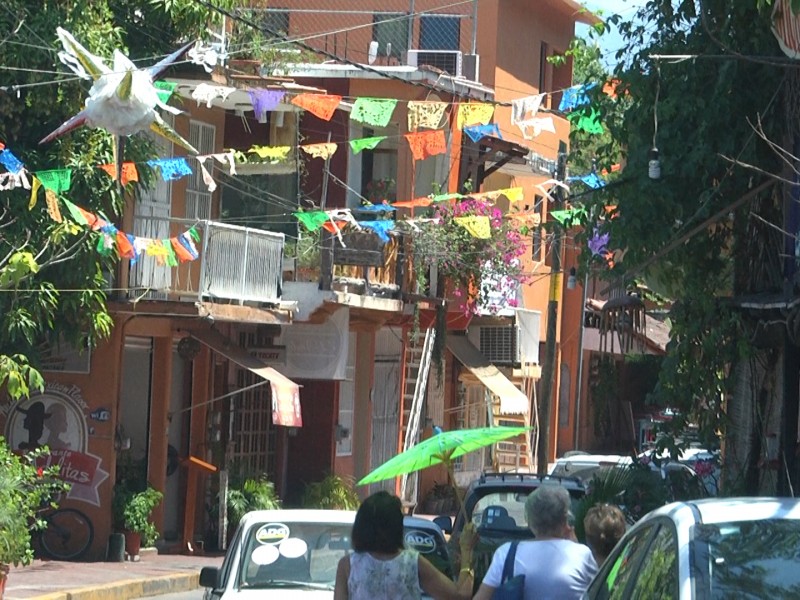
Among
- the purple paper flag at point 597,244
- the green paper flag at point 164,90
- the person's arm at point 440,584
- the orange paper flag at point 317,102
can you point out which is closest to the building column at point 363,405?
the orange paper flag at point 317,102

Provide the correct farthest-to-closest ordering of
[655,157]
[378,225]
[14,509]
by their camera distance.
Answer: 1. [378,225]
2. [14,509]
3. [655,157]

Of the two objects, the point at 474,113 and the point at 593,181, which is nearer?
the point at 593,181

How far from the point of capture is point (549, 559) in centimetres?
748

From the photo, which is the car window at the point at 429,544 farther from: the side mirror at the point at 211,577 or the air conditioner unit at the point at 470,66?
the air conditioner unit at the point at 470,66

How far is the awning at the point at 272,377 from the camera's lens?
74.4 ft

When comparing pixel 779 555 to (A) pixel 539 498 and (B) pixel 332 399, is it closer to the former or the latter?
(A) pixel 539 498

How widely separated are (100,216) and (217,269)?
244cm

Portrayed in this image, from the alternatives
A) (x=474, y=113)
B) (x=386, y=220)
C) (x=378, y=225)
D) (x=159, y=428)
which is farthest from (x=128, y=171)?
(x=159, y=428)

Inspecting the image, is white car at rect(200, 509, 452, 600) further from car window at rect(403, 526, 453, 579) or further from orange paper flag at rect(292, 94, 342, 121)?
orange paper flag at rect(292, 94, 342, 121)

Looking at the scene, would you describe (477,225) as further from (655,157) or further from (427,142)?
(655,157)

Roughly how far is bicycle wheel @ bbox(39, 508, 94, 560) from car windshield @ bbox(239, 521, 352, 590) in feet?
38.2

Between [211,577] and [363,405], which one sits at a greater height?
[363,405]

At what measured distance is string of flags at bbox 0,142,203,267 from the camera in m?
17.2

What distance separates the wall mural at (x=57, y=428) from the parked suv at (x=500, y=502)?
8.32 meters
